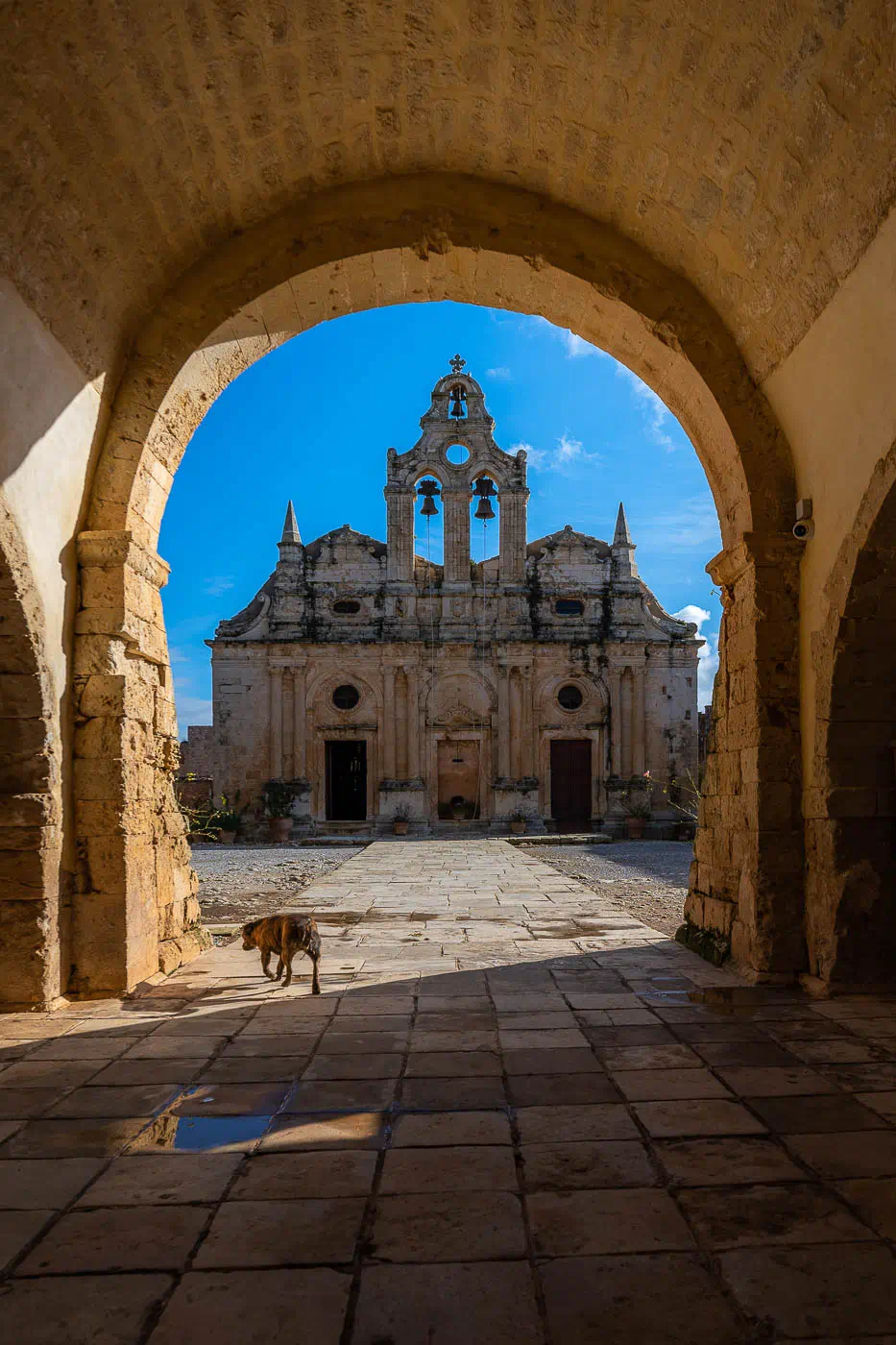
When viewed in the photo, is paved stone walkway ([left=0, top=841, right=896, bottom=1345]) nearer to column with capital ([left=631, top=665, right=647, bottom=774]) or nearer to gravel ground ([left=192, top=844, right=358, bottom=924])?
gravel ground ([left=192, top=844, right=358, bottom=924])

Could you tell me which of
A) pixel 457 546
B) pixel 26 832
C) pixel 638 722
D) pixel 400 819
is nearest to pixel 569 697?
pixel 638 722

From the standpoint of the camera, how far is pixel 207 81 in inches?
171

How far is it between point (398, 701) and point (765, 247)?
20683 mm

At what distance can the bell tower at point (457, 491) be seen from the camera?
24922 millimetres

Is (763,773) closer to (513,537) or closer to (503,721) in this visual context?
(503,721)

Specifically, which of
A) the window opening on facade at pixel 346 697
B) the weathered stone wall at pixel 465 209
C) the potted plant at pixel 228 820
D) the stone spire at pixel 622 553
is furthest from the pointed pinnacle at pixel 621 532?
the weathered stone wall at pixel 465 209

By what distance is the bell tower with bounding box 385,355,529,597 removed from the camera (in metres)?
24.9

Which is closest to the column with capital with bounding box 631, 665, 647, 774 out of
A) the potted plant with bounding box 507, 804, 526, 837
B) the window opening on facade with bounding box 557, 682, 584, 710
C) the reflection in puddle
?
the window opening on facade with bounding box 557, 682, 584, 710

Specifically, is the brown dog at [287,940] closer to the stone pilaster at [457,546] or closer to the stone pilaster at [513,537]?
the stone pilaster at [457,546]

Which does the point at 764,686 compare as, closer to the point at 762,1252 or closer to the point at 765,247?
the point at 765,247

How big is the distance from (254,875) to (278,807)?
436 inches

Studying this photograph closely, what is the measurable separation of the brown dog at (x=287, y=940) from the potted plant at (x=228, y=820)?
1808cm

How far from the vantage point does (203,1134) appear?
10.1 feet

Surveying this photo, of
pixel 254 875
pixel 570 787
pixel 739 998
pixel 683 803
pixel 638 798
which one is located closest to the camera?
pixel 739 998
